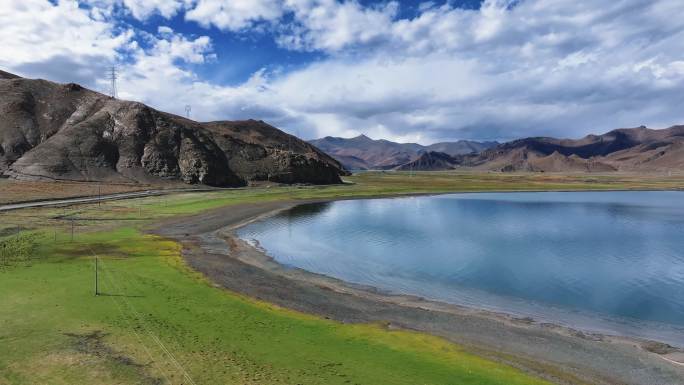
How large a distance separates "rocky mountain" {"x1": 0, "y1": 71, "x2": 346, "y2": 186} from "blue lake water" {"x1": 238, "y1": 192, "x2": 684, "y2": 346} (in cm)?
6664

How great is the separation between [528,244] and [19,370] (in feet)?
184

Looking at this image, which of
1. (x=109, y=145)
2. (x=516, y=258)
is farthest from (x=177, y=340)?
(x=109, y=145)

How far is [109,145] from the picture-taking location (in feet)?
461

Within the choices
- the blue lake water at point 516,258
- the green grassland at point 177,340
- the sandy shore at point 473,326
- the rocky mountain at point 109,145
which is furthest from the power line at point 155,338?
the rocky mountain at point 109,145

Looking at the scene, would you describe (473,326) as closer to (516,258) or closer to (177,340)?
(177,340)

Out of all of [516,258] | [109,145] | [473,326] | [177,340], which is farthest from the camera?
[109,145]

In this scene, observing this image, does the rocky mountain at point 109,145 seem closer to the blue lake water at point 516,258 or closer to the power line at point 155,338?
the blue lake water at point 516,258

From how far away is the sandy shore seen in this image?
21734 millimetres

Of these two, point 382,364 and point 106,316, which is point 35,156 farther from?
point 382,364

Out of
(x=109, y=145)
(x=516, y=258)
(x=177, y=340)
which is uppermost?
(x=109, y=145)

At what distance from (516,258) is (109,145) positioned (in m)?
132

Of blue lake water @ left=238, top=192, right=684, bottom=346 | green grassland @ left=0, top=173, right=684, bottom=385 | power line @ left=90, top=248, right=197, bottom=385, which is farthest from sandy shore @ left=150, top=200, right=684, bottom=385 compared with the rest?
power line @ left=90, top=248, right=197, bottom=385

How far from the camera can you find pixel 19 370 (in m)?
18.5

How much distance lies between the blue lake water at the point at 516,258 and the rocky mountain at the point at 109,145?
66.6 m
